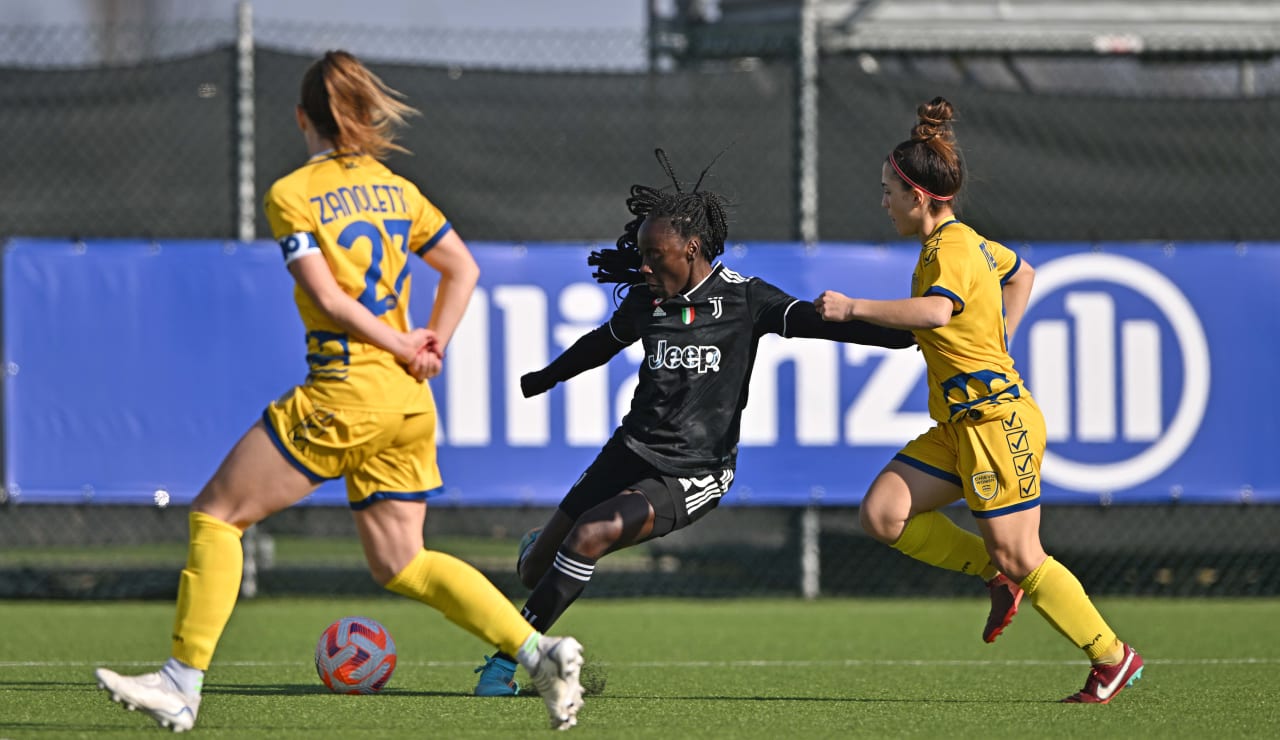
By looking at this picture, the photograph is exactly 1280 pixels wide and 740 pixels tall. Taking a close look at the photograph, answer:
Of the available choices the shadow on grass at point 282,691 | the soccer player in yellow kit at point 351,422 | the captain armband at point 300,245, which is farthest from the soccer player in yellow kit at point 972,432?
the captain armband at point 300,245

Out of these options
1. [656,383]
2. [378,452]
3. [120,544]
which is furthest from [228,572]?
[120,544]

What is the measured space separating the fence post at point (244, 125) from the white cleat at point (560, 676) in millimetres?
5380

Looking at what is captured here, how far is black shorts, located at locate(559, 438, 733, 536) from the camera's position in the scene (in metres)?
5.80

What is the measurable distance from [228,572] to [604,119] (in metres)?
5.64

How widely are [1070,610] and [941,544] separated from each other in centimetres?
52

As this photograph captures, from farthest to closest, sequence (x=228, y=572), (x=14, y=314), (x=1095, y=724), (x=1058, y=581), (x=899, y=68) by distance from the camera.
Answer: (x=899, y=68)
(x=14, y=314)
(x=1058, y=581)
(x=1095, y=724)
(x=228, y=572)

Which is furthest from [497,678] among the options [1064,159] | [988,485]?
[1064,159]

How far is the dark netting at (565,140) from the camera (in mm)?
9797

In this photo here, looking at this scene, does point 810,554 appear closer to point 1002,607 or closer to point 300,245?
point 1002,607

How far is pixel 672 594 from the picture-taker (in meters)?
10.1

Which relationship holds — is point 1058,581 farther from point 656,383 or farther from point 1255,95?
point 1255,95

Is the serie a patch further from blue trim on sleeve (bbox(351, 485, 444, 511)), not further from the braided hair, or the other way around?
blue trim on sleeve (bbox(351, 485, 444, 511))

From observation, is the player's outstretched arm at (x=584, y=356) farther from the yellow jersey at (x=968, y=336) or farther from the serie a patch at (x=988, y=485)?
the serie a patch at (x=988, y=485)

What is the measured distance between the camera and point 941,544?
5922mm
